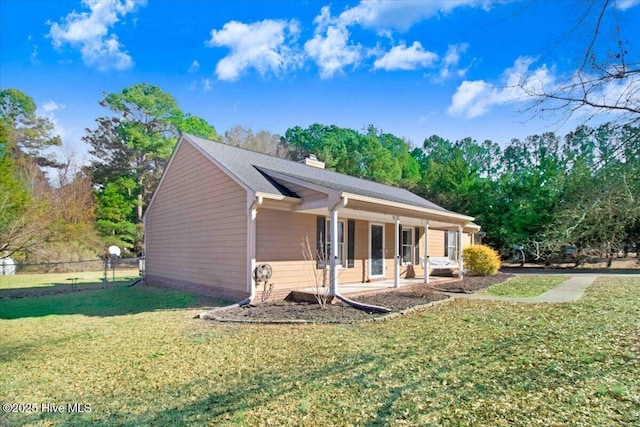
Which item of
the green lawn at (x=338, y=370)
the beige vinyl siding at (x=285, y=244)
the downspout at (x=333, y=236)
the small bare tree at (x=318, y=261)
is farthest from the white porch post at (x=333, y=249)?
the green lawn at (x=338, y=370)

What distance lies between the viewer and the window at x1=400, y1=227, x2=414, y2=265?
14.1 metres

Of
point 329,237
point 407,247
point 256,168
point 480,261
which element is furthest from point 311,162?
point 480,261

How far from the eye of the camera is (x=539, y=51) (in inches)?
92.7

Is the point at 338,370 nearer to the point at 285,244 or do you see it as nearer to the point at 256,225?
the point at 256,225

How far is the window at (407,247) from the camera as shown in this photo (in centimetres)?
1412

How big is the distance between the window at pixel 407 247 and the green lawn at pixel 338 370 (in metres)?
6.68

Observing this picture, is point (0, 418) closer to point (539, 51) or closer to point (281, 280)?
point (539, 51)

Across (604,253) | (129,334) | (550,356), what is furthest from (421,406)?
(129,334)

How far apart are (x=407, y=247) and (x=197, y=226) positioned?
822 cm

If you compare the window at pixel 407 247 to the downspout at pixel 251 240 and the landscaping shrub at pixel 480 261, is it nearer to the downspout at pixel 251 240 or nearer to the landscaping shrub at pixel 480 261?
the landscaping shrub at pixel 480 261

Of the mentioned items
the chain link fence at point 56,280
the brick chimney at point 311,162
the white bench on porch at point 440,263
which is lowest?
the chain link fence at point 56,280

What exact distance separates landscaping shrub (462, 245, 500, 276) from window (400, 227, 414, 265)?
3190mm

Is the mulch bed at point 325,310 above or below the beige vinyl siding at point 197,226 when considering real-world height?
below

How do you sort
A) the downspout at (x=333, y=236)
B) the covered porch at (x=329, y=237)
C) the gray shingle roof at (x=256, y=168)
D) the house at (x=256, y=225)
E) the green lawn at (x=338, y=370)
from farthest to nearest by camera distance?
the gray shingle roof at (x=256, y=168), the house at (x=256, y=225), the covered porch at (x=329, y=237), the downspout at (x=333, y=236), the green lawn at (x=338, y=370)
